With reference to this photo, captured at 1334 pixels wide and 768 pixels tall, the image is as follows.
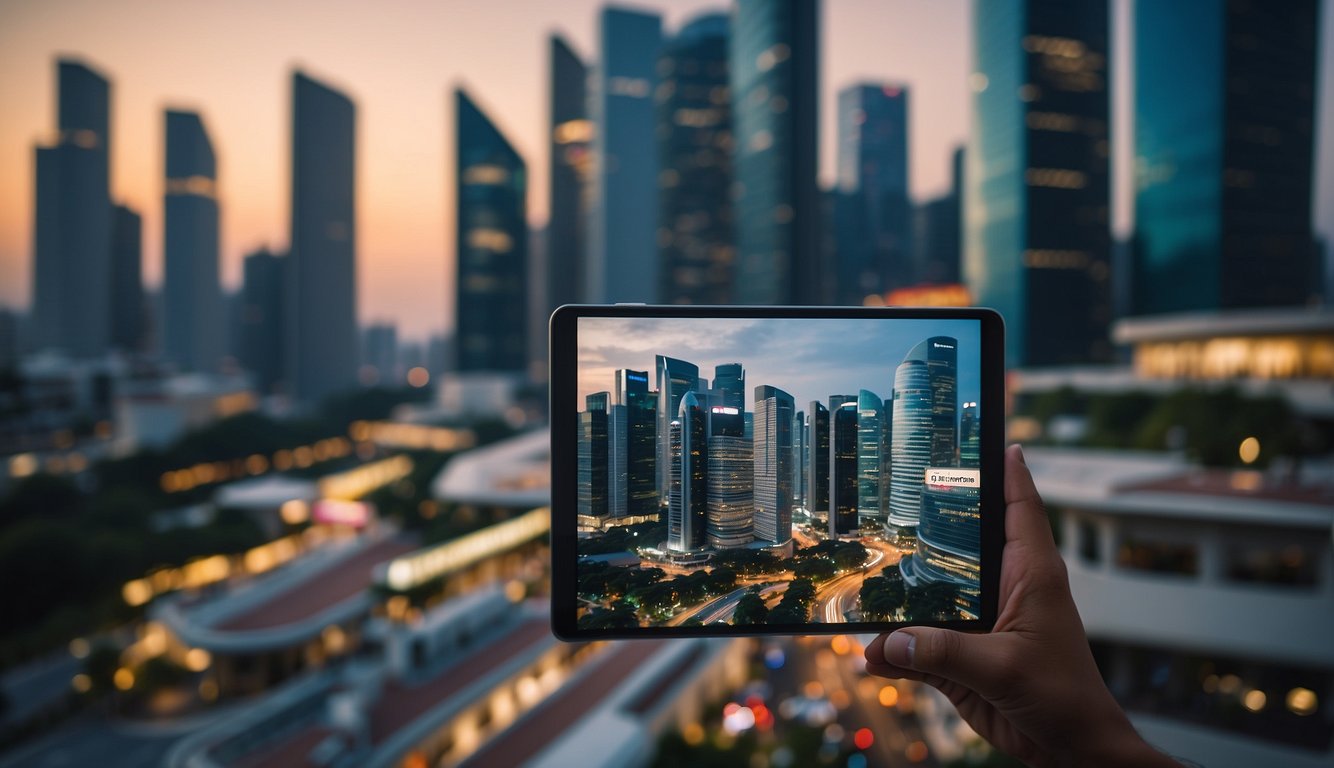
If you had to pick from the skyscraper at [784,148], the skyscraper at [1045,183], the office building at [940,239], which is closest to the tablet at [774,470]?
the skyscraper at [784,148]

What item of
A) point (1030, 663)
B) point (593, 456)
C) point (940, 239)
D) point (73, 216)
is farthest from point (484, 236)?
point (1030, 663)

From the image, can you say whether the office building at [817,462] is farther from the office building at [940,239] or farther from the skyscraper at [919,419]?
the office building at [940,239]

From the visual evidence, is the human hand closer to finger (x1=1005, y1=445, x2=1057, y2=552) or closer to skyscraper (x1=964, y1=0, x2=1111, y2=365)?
finger (x1=1005, y1=445, x2=1057, y2=552)

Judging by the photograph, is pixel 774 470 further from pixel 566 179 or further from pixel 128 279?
pixel 128 279

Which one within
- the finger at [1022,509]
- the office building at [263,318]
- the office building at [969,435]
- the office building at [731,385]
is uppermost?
the office building at [263,318]

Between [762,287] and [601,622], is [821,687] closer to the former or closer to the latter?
[601,622]

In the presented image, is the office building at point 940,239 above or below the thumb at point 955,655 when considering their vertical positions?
above
